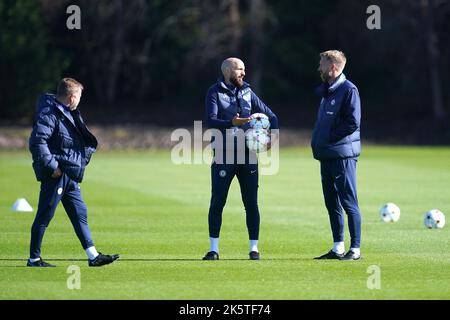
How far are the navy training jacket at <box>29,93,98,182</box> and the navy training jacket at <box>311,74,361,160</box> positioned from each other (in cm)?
273

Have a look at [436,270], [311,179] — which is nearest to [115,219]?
[436,270]

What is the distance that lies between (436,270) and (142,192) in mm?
11955

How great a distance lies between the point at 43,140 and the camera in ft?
37.2

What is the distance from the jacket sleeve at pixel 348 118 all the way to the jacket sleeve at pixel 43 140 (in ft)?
10.7

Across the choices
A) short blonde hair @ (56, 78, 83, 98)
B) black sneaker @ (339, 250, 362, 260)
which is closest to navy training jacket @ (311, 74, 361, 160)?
black sneaker @ (339, 250, 362, 260)

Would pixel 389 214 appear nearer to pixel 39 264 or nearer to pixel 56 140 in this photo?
pixel 39 264

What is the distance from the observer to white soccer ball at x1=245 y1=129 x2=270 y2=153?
1224cm

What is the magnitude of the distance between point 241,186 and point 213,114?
91 cm

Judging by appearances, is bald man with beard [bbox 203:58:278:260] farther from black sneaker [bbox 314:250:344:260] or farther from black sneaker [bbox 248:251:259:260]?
black sneaker [bbox 314:250:344:260]

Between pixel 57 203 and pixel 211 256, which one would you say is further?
pixel 211 256

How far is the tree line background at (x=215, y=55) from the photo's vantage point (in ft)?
157

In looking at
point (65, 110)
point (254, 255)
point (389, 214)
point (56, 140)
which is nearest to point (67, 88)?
point (65, 110)
